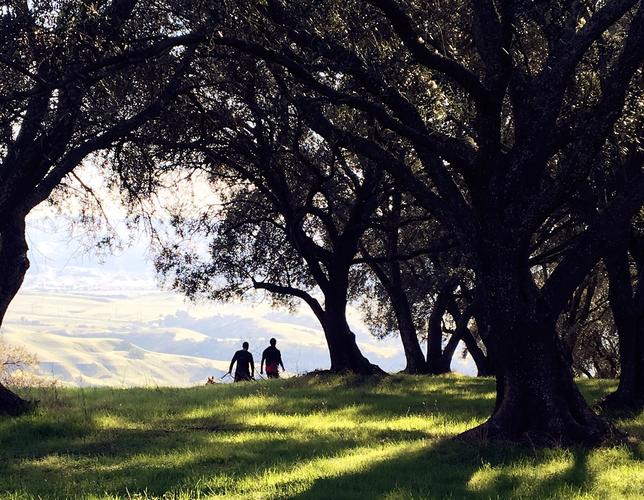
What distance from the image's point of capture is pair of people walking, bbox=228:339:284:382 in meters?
29.1

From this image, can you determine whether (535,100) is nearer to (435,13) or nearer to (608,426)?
(435,13)

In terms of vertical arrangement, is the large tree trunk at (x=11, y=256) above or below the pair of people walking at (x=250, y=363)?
above

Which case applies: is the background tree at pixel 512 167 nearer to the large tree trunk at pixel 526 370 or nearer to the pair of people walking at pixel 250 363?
the large tree trunk at pixel 526 370

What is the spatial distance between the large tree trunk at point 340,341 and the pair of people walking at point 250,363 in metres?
3.45

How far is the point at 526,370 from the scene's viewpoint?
12.2 meters

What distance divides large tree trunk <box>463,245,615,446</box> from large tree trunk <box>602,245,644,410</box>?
16.0 feet

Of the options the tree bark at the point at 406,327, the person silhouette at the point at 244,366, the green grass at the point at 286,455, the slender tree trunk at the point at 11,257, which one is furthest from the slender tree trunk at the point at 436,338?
the slender tree trunk at the point at 11,257

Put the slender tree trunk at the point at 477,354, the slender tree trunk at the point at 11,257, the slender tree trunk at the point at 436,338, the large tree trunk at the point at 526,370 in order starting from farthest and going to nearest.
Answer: the slender tree trunk at the point at 477,354, the slender tree trunk at the point at 436,338, the slender tree trunk at the point at 11,257, the large tree trunk at the point at 526,370

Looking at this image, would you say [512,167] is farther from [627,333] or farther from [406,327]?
[406,327]

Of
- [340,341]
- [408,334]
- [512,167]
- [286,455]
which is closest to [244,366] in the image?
[340,341]

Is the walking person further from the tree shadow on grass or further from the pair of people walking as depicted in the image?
the tree shadow on grass

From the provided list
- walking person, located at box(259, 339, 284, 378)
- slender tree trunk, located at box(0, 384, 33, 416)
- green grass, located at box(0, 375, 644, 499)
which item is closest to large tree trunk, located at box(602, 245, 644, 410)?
green grass, located at box(0, 375, 644, 499)

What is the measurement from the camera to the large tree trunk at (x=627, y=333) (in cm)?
1669

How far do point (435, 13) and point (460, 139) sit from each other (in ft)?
9.38
